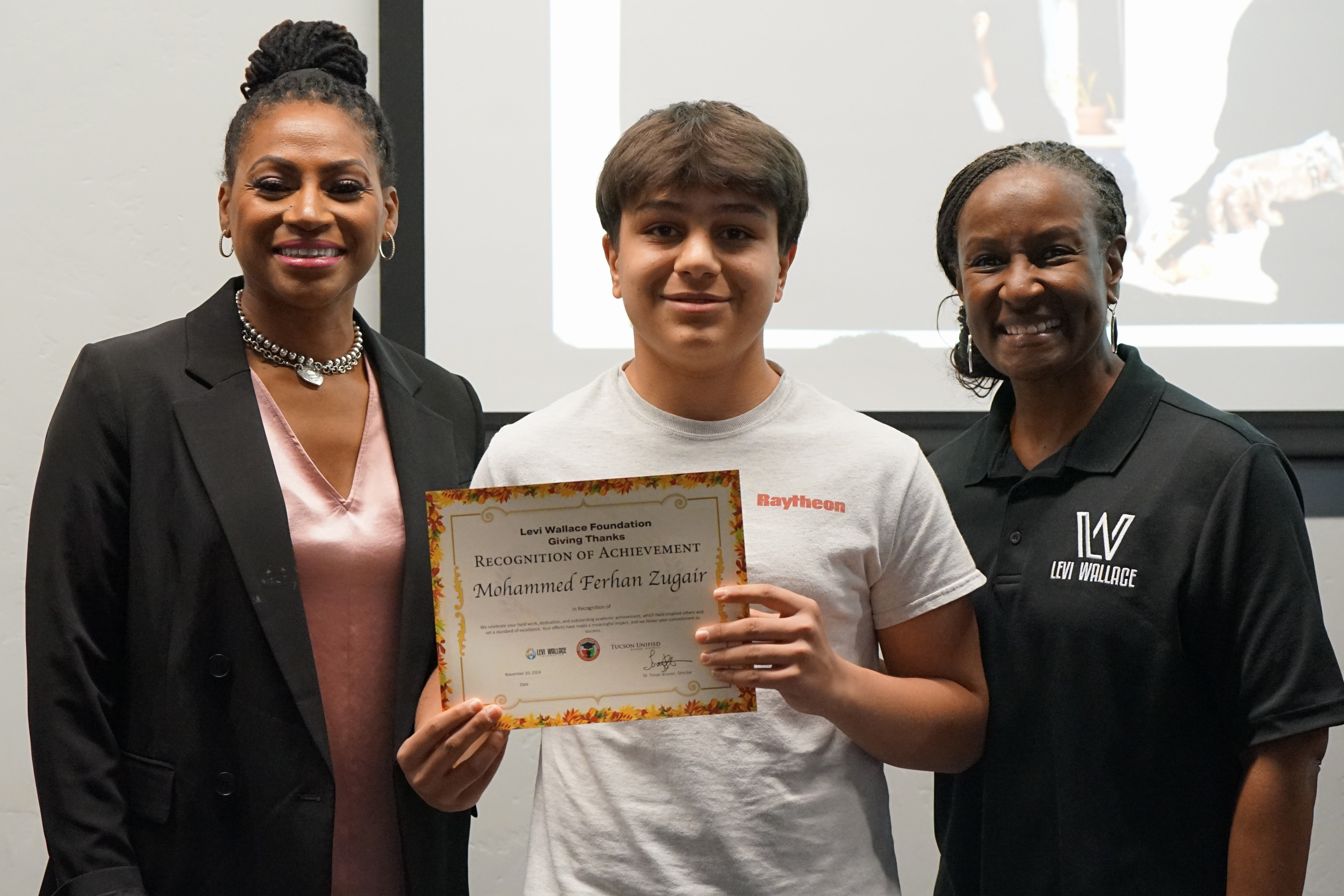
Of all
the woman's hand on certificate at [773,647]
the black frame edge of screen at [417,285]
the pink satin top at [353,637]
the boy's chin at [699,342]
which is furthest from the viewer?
the black frame edge of screen at [417,285]

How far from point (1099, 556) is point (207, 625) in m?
1.07

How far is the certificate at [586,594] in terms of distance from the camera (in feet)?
3.97

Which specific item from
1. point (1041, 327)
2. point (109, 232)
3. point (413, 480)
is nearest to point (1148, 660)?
point (1041, 327)

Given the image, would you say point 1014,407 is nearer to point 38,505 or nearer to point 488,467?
point 488,467

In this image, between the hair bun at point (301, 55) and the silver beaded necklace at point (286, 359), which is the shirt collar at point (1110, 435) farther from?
the hair bun at point (301, 55)

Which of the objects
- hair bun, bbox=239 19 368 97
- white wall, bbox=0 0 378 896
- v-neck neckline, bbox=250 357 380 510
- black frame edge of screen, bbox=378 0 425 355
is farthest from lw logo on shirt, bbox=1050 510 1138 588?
white wall, bbox=0 0 378 896

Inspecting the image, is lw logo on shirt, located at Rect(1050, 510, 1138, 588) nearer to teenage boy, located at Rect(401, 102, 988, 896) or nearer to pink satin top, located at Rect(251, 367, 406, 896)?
teenage boy, located at Rect(401, 102, 988, 896)

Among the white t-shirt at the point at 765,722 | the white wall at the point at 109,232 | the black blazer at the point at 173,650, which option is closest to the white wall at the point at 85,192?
the white wall at the point at 109,232

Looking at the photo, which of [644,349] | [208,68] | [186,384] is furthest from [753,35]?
[186,384]

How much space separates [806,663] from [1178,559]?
0.50 m

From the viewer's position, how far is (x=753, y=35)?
2.50m

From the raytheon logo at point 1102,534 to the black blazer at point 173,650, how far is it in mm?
858

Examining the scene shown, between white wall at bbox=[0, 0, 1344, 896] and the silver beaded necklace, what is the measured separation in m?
1.11

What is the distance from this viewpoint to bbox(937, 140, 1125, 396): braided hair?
154cm
